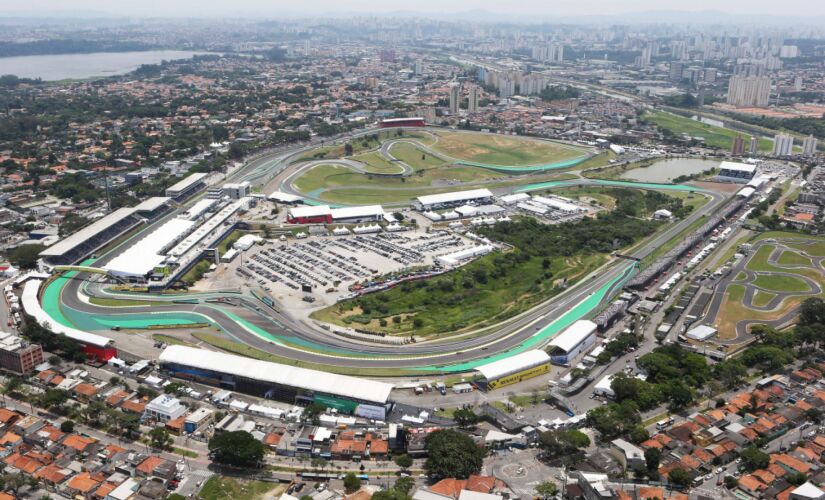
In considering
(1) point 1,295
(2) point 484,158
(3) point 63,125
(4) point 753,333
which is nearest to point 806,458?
(4) point 753,333

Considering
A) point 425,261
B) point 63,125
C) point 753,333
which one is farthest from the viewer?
point 63,125

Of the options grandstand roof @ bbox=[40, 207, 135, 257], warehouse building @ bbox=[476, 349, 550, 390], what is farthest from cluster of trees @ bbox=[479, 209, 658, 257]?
grandstand roof @ bbox=[40, 207, 135, 257]

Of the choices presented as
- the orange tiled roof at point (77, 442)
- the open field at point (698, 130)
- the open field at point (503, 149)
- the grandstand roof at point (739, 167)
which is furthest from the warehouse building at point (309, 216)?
the open field at point (698, 130)

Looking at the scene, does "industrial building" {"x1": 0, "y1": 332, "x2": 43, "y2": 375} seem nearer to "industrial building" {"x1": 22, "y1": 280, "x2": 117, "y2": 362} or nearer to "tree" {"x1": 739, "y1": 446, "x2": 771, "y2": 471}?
"industrial building" {"x1": 22, "y1": 280, "x2": 117, "y2": 362}

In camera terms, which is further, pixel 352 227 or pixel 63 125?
pixel 63 125

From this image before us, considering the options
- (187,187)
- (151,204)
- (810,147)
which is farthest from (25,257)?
(810,147)

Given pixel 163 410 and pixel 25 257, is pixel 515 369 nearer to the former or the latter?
pixel 163 410

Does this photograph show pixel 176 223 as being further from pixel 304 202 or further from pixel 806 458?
pixel 806 458
